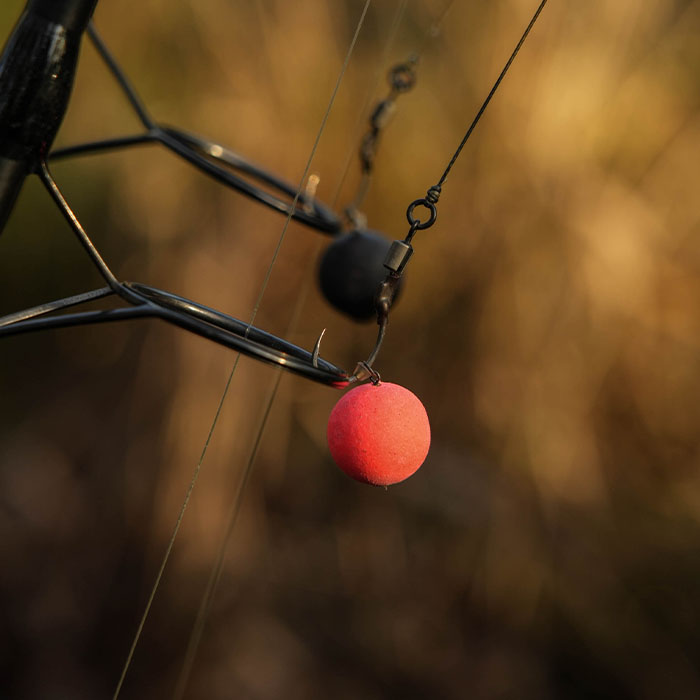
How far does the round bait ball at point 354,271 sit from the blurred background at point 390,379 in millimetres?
725

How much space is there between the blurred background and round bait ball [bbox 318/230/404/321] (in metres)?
0.73

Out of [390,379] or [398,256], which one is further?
[390,379]

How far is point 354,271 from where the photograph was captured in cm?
63

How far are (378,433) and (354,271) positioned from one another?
0.27m

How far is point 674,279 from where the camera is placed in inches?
49.6

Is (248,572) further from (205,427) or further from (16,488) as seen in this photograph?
(16,488)

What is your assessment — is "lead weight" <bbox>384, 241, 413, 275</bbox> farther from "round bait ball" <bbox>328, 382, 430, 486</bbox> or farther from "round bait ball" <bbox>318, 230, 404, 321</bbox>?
"round bait ball" <bbox>318, 230, 404, 321</bbox>

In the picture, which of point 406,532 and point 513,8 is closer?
point 513,8

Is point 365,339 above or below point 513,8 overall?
below

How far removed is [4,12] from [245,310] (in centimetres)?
70

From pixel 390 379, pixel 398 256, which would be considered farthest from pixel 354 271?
pixel 390 379

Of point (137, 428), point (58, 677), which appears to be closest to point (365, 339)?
point (137, 428)

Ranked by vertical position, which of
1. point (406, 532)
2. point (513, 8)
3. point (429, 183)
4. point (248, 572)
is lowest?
point (248, 572)

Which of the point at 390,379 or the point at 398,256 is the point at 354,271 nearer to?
the point at 398,256
